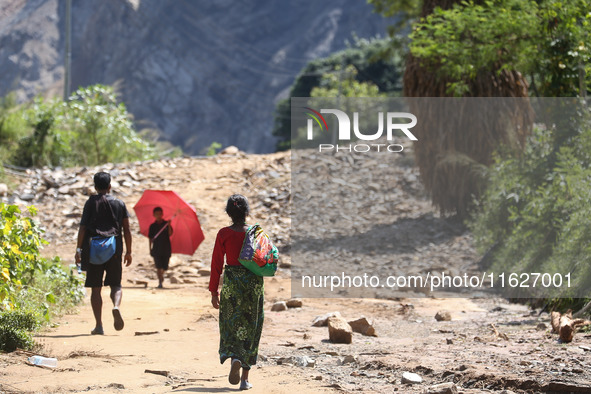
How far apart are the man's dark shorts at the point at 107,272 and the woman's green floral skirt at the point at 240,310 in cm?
234

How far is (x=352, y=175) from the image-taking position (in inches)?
742

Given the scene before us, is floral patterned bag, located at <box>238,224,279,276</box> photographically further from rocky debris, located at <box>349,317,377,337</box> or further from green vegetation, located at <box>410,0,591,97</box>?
green vegetation, located at <box>410,0,591,97</box>

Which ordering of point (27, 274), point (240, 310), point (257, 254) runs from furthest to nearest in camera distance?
point (27, 274) → point (240, 310) → point (257, 254)

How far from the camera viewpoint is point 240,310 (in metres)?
5.76

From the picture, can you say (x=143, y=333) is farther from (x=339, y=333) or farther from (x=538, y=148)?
(x=538, y=148)

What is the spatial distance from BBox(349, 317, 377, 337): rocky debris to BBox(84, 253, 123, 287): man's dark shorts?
8.13ft

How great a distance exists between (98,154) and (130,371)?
16.5 meters

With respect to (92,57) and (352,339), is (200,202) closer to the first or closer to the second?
(352,339)

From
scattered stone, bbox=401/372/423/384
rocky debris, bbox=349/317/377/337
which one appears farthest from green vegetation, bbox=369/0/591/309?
scattered stone, bbox=401/372/423/384

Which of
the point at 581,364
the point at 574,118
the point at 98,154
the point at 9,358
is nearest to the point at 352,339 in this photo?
the point at 581,364

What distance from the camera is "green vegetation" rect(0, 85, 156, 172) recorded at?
70.6ft

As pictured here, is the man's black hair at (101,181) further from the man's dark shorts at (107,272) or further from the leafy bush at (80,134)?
the leafy bush at (80,134)

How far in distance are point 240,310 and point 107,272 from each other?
2491 mm

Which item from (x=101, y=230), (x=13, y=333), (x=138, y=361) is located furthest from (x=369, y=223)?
(x=13, y=333)
